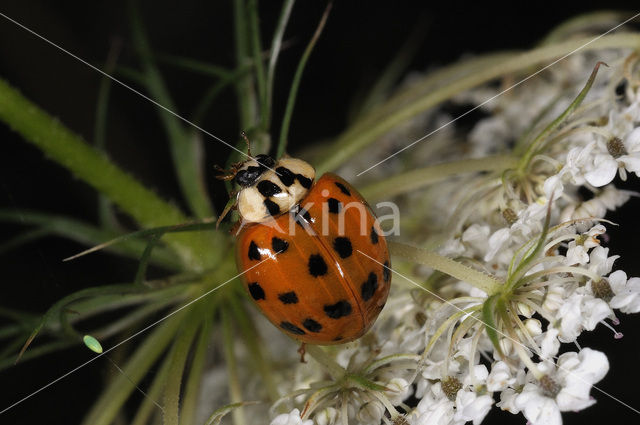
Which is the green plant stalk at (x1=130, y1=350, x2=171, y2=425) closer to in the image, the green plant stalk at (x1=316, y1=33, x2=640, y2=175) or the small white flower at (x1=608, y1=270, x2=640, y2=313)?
the green plant stalk at (x1=316, y1=33, x2=640, y2=175)

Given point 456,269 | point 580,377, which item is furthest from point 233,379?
point 580,377

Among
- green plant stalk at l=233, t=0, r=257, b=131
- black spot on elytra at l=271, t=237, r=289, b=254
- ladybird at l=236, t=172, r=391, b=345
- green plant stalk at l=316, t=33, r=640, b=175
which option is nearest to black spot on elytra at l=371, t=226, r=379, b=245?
ladybird at l=236, t=172, r=391, b=345

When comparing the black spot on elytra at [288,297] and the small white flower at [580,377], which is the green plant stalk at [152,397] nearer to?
the black spot on elytra at [288,297]

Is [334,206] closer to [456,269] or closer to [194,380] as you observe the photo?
[456,269]

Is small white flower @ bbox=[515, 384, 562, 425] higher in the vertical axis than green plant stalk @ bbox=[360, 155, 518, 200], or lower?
lower

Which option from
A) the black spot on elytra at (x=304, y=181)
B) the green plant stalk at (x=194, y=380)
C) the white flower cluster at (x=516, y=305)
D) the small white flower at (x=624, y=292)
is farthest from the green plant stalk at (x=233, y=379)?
the small white flower at (x=624, y=292)

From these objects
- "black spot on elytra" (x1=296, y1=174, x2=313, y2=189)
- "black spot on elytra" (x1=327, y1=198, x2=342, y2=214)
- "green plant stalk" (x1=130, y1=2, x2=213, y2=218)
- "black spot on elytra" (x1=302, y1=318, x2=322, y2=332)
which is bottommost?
"black spot on elytra" (x1=302, y1=318, x2=322, y2=332)

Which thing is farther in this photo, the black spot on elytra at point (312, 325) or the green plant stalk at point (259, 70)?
the green plant stalk at point (259, 70)
